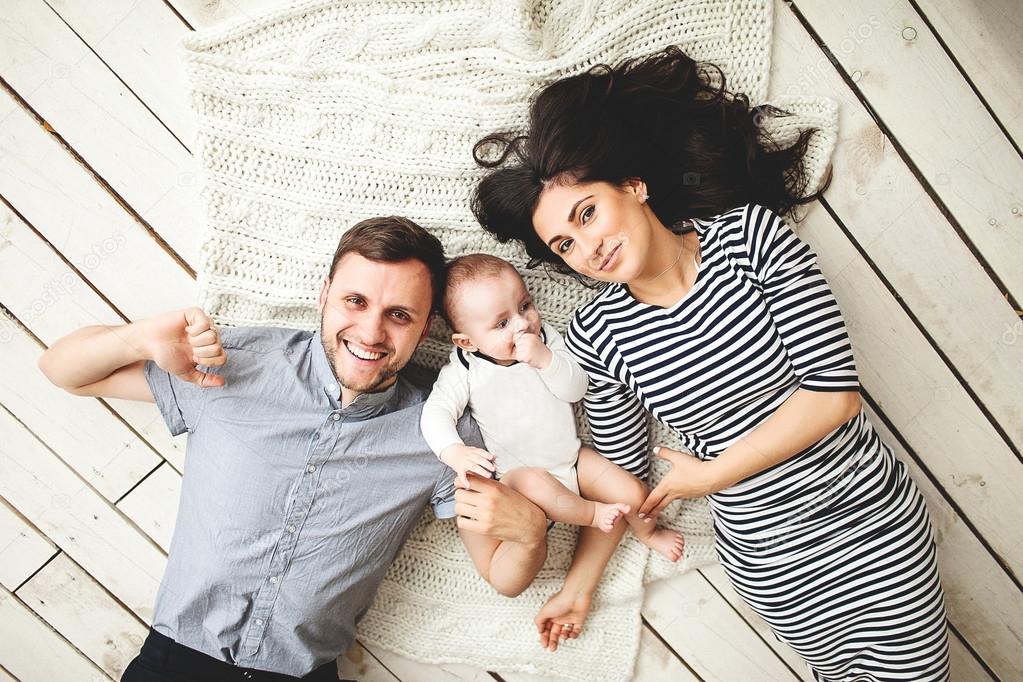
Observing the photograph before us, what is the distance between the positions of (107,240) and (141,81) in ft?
1.20

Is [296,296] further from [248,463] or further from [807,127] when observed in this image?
[807,127]

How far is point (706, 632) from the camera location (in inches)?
62.7

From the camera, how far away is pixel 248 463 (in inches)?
50.8

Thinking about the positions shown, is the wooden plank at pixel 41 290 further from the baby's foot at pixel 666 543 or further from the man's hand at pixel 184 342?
the baby's foot at pixel 666 543

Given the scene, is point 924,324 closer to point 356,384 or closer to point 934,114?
point 934,114

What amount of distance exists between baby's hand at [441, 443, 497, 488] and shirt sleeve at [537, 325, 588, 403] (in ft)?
0.66

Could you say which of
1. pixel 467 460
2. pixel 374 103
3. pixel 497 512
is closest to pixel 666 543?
pixel 497 512

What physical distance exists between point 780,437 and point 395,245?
84 cm

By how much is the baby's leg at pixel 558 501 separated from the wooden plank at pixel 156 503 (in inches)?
33.8

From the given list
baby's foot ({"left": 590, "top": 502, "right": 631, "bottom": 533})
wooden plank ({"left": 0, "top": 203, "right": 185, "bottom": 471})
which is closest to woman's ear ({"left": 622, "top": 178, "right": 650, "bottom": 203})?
baby's foot ({"left": 590, "top": 502, "right": 631, "bottom": 533})

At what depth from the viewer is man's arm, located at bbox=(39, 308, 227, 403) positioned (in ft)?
3.86

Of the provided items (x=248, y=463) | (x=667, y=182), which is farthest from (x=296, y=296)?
(x=667, y=182)

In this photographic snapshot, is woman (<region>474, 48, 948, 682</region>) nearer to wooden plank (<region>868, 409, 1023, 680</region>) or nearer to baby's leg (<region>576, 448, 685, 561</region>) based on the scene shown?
baby's leg (<region>576, 448, 685, 561</region>)

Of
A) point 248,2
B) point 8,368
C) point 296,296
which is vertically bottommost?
point 296,296
